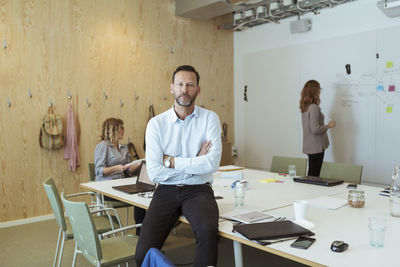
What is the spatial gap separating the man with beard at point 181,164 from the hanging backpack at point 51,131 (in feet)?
8.66

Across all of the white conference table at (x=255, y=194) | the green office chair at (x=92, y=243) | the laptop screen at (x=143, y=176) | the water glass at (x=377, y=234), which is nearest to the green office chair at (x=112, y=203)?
the white conference table at (x=255, y=194)

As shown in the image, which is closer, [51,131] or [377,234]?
[377,234]

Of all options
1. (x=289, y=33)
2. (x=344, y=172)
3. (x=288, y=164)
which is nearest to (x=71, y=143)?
(x=288, y=164)

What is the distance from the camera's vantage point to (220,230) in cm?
210

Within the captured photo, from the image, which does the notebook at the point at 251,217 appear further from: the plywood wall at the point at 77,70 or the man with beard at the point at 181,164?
the plywood wall at the point at 77,70

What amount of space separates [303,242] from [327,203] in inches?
33.1

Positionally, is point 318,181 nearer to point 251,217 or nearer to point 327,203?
point 327,203

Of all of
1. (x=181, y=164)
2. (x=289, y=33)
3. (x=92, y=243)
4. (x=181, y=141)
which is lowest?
(x=92, y=243)

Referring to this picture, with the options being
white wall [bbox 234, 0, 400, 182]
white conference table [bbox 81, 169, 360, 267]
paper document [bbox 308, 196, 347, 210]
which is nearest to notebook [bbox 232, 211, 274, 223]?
white conference table [bbox 81, 169, 360, 267]

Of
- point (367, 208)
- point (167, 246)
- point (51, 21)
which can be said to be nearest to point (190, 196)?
point (367, 208)

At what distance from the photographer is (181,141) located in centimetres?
281

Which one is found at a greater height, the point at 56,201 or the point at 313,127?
the point at 313,127

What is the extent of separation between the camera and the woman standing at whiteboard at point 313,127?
493 cm

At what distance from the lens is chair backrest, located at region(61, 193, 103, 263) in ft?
7.07
